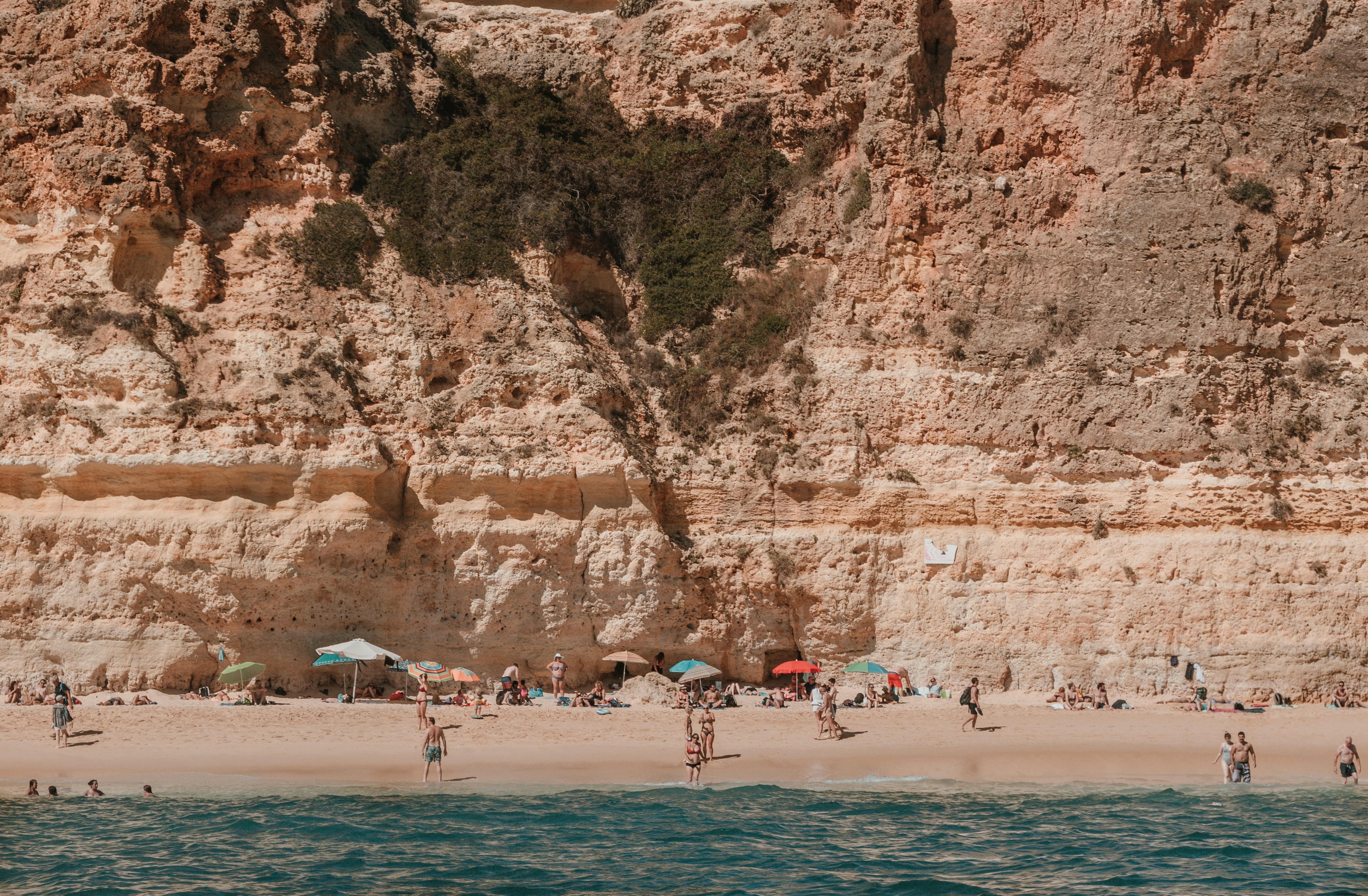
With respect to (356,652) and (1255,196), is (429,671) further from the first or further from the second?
(1255,196)

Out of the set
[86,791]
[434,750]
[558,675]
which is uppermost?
[558,675]

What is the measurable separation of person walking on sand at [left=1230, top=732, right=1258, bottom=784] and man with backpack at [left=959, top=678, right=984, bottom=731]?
4094 millimetres

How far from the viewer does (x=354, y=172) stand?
28109 mm

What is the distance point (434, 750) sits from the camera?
64.6 ft

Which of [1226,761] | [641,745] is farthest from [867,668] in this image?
[1226,761]

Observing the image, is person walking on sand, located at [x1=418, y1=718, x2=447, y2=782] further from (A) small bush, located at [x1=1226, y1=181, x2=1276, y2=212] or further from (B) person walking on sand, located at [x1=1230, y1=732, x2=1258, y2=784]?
(A) small bush, located at [x1=1226, y1=181, x2=1276, y2=212]

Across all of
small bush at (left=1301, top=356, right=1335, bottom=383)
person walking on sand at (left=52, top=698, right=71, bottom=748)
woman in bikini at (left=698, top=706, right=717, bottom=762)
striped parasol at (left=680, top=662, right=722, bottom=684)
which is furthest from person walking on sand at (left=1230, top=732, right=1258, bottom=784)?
person walking on sand at (left=52, top=698, right=71, bottom=748)

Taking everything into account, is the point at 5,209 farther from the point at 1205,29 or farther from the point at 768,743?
the point at 1205,29

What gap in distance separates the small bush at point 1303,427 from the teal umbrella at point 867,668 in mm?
9351

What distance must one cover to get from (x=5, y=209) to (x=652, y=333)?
534 inches

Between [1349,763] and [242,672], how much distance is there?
18.2 metres

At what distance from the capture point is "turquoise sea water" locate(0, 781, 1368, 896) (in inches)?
601

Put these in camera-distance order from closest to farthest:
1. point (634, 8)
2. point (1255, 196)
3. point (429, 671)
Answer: point (429, 671) < point (1255, 196) < point (634, 8)

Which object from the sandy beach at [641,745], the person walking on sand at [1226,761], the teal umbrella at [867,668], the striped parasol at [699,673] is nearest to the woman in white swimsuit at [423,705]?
the sandy beach at [641,745]
